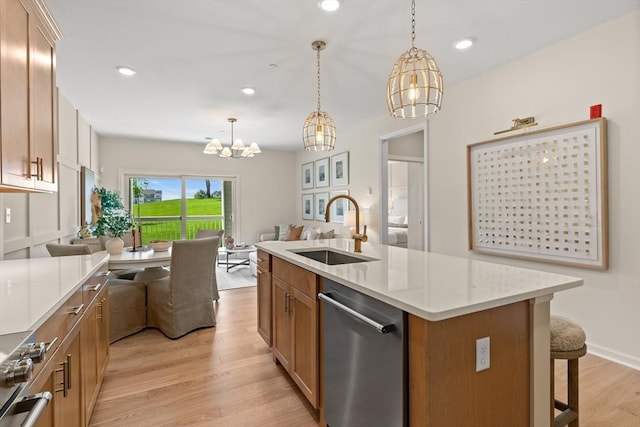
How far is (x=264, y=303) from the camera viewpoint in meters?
2.72

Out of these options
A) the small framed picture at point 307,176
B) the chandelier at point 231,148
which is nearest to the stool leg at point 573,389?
the chandelier at point 231,148

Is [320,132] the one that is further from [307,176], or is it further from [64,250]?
[307,176]

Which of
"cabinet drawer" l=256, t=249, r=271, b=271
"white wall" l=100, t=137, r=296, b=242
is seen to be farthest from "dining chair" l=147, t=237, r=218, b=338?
"white wall" l=100, t=137, r=296, b=242

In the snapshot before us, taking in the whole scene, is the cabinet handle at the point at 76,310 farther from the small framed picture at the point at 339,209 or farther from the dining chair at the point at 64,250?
the small framed picture at the point at 339,209

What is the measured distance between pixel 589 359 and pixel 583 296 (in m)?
0.50

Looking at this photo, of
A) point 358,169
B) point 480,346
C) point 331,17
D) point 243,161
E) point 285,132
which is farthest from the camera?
point 243,161

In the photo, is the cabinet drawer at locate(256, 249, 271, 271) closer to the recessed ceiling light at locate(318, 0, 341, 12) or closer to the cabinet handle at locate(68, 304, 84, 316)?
the cabinet handle at locate(68, 304, 84, 316)

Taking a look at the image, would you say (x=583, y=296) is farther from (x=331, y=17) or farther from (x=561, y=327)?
(x=331, y=17)

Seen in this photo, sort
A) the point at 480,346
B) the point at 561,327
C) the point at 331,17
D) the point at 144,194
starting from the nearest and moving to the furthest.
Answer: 1. the point at 480,346
2. the point at 561,327
3. the point at 331,17
4. the point at 144,194

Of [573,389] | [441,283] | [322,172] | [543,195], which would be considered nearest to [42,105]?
[441,283]

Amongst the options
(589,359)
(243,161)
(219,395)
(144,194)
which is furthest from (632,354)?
(144,194)

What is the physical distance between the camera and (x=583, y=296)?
8.86 ft

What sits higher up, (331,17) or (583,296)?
(331,17)

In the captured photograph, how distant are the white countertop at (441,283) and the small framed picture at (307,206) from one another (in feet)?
17.3
